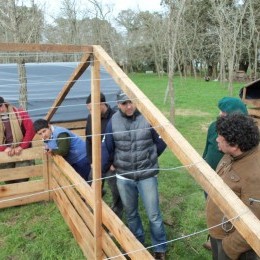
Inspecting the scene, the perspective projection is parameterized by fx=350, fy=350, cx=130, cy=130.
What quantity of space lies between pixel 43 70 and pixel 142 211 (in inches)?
225

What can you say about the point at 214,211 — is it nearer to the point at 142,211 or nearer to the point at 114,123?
the point at 114,123

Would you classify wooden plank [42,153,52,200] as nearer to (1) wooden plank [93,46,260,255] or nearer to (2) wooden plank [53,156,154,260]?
(2) wooden plank [53,156,154,260]

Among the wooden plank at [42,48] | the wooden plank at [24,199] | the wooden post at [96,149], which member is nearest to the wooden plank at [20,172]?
the wooden plank at [24,199]

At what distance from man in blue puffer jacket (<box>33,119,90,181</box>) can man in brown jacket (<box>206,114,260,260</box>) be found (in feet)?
7.14

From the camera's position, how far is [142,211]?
4324mm

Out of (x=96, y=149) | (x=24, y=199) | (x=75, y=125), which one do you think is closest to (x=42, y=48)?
(x=96, y=149)

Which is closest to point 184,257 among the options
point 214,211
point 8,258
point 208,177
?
point 214,211

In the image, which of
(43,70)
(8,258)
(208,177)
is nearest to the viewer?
(208,177)

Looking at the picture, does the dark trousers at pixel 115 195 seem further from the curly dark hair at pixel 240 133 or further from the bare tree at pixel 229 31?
the bare tree at pixel 229 31

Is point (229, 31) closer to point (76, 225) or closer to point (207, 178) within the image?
point (76, 225)

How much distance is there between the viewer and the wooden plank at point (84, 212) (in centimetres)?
262

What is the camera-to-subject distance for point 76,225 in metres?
3.53

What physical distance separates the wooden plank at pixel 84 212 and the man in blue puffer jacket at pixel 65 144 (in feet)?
0.87

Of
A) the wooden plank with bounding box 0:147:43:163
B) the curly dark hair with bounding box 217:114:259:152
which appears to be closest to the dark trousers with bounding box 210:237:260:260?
the curly dark hair with bounding box 217:114:259:152
